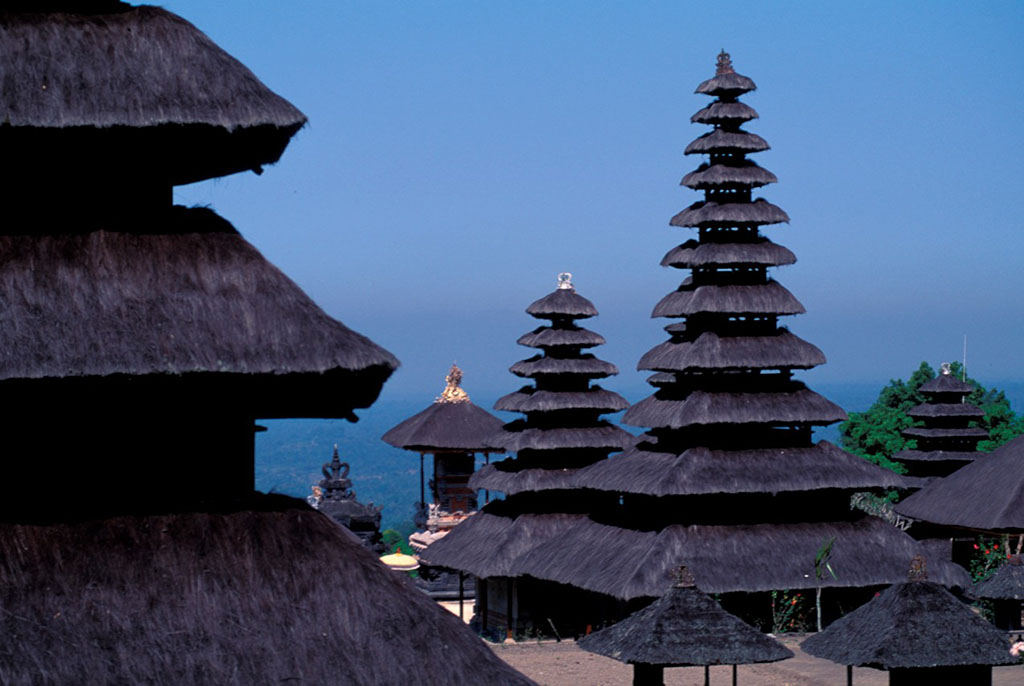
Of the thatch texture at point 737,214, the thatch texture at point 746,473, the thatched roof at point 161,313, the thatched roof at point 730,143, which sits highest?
the thatched roof at point 730,143

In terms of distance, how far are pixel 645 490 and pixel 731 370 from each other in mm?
3866

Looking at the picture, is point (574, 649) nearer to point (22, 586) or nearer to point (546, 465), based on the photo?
point (546, 465)

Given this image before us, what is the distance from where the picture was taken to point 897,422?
67.1 metres

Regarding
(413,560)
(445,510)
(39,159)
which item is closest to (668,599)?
(39,159)

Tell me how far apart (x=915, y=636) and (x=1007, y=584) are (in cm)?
1256

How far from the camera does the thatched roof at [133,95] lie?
53.5 feet

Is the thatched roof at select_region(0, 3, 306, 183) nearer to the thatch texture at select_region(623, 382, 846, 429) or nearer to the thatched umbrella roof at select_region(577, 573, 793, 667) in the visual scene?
the thatched umbrella roof at select_region(577, 573, 793, 667)

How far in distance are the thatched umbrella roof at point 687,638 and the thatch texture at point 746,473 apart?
1250 centimetres

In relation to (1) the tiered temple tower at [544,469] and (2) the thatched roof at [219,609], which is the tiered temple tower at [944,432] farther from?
(2) the thatched roof at [219,609]

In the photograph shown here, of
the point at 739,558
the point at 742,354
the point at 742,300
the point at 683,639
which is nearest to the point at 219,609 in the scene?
the point at 683,639

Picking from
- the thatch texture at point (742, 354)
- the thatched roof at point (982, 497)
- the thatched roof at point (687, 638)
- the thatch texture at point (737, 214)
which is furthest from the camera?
the thatch texture at point (737, 214)

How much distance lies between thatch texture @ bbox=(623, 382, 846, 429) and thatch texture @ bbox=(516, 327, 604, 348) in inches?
194

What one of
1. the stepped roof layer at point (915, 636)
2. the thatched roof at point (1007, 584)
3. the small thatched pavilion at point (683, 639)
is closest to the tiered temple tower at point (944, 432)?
the thatched roof at point (1007, 584)

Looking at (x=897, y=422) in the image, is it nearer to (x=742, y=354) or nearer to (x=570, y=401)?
(x=570, y=401)
